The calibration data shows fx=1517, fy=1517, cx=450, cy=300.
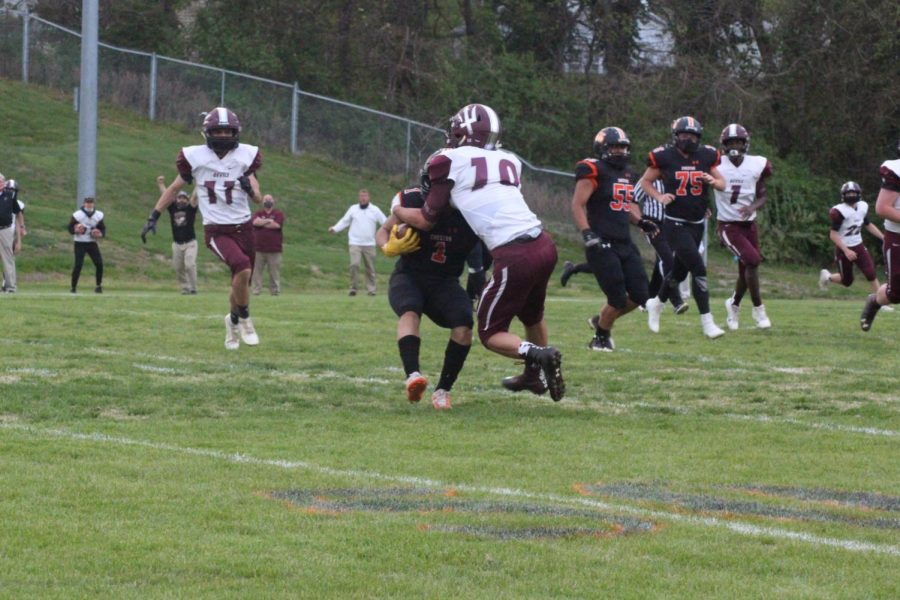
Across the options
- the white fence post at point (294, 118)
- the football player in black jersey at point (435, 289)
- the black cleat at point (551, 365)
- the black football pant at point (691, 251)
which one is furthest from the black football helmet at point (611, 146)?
the white fence post at point (294, 118)

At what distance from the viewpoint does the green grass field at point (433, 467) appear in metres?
4.83

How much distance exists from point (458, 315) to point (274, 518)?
3623 millimetres

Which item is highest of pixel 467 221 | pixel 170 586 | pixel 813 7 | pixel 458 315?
pixel 813 7

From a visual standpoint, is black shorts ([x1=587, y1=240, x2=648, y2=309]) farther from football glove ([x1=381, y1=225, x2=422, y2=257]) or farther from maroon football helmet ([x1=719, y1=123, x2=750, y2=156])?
football glove ([x1=381, y1=225, x2=422, y2=257])

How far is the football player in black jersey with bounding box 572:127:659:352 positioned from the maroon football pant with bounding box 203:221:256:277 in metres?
2.64

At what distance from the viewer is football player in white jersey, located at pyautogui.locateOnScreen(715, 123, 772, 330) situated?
14.4 meters

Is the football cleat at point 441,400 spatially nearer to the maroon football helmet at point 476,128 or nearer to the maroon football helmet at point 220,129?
the maroon football helmet at point 476,128

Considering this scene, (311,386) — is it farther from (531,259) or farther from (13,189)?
(13,189)

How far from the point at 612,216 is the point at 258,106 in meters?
27.2

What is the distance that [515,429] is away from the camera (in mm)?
8156

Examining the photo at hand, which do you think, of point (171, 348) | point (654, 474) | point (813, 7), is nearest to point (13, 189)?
point (171, 348)

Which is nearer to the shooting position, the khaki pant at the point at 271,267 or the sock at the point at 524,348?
the sock at the point at 524,348

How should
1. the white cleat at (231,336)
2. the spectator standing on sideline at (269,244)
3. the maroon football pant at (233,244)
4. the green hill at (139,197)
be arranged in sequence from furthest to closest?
the green hill at (139,197), the spectator standing on sideline at (269,244), the white cleat at (231,336), the maroon football pant at (233,244)

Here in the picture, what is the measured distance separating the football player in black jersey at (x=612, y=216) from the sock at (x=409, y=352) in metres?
3.22
